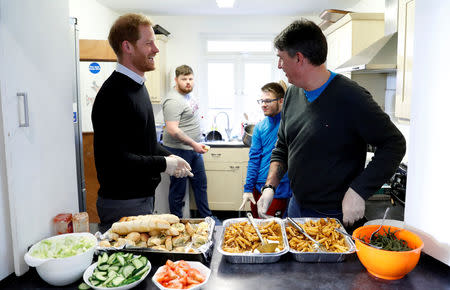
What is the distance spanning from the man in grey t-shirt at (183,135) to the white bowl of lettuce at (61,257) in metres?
2.29

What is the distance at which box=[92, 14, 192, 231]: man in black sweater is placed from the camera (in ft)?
5.12

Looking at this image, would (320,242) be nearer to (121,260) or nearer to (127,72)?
(121,260)

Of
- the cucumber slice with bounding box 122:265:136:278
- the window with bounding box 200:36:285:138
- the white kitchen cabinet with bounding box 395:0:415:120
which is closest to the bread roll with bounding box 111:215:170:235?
the cucumber slice with bounding box 122:265:136:278

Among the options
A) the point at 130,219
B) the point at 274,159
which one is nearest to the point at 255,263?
the point at 130,219

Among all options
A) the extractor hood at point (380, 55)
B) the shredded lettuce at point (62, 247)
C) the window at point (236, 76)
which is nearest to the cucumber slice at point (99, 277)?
the shredded lettuce at point (62, 247)

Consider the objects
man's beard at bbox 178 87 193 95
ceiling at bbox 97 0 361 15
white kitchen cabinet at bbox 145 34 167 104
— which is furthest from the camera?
white kitchen cabinet at bbox 145 34 167 104

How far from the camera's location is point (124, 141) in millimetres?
1586

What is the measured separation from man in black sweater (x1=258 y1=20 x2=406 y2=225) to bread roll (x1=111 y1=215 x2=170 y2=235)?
0.54 metres

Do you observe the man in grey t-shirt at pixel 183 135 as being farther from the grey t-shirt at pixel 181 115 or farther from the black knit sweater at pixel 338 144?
the black knit sweater at pixel 338 144

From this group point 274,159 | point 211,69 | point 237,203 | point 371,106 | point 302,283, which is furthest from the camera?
point 211,69

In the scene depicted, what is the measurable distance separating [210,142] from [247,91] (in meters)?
1.21

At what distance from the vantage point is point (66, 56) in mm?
1397

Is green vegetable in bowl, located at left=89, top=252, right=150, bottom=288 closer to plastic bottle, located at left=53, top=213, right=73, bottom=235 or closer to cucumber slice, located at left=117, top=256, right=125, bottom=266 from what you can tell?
cucumber slice, located at left=117, top=256, right=125, bottom=266

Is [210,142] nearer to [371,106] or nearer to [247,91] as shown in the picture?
[247,91]
